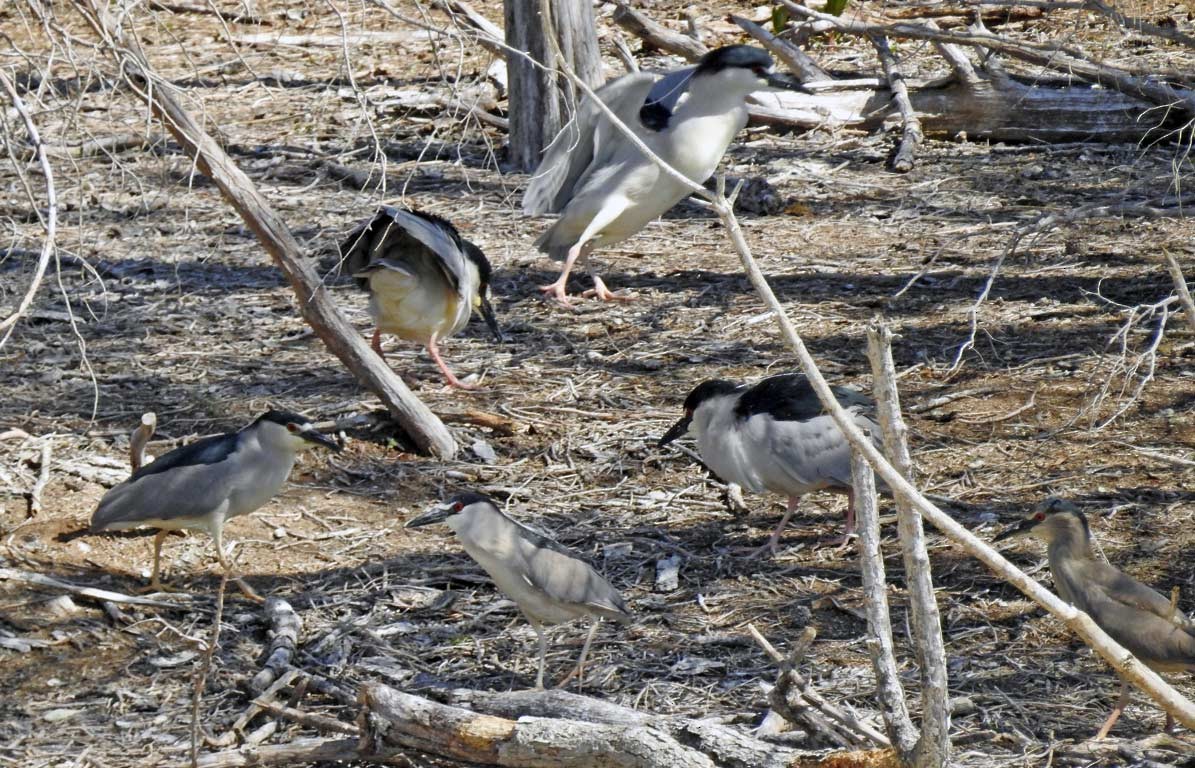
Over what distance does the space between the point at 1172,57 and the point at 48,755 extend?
1098cm

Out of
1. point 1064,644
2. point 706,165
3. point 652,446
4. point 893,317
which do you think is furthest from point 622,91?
point 1064,644

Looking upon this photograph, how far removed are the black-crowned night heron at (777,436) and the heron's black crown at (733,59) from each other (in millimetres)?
3070

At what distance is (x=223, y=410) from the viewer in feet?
24.3

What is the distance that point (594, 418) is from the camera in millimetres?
7309

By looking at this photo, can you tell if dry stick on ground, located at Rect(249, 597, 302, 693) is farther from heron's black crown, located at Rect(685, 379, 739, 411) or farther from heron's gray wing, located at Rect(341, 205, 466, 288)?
heron's gray wing, located at Rect(341, 205, 466, 288)

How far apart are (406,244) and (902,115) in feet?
16.9

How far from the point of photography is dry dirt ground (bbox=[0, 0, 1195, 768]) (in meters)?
5.06

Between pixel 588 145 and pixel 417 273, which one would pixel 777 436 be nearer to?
pixel 417 273

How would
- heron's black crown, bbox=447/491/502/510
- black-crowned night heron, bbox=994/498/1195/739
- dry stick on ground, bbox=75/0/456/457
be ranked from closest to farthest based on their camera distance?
black-crowned night heron, bbox=994/498/1195/739
heron's black crown, bbox=447/491/502/510
dry stick on ground, bbox=75/0/456/457

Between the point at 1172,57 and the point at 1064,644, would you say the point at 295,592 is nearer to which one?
the point at 1064,644

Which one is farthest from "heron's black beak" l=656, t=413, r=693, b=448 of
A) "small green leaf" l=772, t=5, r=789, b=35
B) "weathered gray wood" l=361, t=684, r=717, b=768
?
"small green leaf" l=772, t=5, r=789, b=35

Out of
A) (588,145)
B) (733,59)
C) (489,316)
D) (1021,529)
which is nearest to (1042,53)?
(733,59)

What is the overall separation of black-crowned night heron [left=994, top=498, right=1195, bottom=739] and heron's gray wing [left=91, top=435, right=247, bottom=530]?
305cm

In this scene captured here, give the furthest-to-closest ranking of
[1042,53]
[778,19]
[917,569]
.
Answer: [778,19], [1042,53], [917,569]
